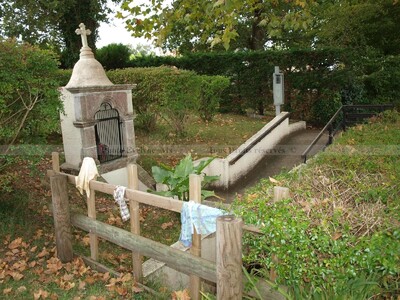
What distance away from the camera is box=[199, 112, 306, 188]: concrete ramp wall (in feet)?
30.4

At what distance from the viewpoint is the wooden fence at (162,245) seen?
9.61 feet

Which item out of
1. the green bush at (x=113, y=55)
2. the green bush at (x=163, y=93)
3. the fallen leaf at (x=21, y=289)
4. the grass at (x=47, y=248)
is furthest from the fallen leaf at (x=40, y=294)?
the green bush at (x=113, y=55)

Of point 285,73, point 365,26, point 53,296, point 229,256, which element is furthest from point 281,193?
point 365,26

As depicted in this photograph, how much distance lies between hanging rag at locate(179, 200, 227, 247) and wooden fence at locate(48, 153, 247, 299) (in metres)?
0.09

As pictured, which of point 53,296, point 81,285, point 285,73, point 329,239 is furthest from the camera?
point 285,73

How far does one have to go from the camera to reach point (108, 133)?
8.20m

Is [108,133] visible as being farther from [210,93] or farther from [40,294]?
[210,93]

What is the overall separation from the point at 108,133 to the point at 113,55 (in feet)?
41.3

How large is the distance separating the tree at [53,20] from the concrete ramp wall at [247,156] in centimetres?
990

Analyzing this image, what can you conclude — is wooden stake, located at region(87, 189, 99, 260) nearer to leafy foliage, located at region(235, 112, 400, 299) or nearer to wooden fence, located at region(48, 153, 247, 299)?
wooden fence, located at region(48, 153, 247, 299)

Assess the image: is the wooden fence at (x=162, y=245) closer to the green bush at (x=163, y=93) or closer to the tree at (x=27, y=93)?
the tree at (x=27, y=93)

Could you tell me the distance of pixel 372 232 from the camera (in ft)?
9.89

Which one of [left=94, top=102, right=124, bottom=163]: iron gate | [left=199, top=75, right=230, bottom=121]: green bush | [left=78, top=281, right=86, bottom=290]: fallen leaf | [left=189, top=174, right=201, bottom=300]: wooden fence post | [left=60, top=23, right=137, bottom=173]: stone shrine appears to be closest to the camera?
[left=189, top=174, right=201, bottom=300]: wooden fence post

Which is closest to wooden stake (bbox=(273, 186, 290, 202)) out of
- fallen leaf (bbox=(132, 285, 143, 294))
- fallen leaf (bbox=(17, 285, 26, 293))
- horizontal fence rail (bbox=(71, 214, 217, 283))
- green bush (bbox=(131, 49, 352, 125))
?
horizontal fence rail (bbox=(71, 214, 217, 283))
